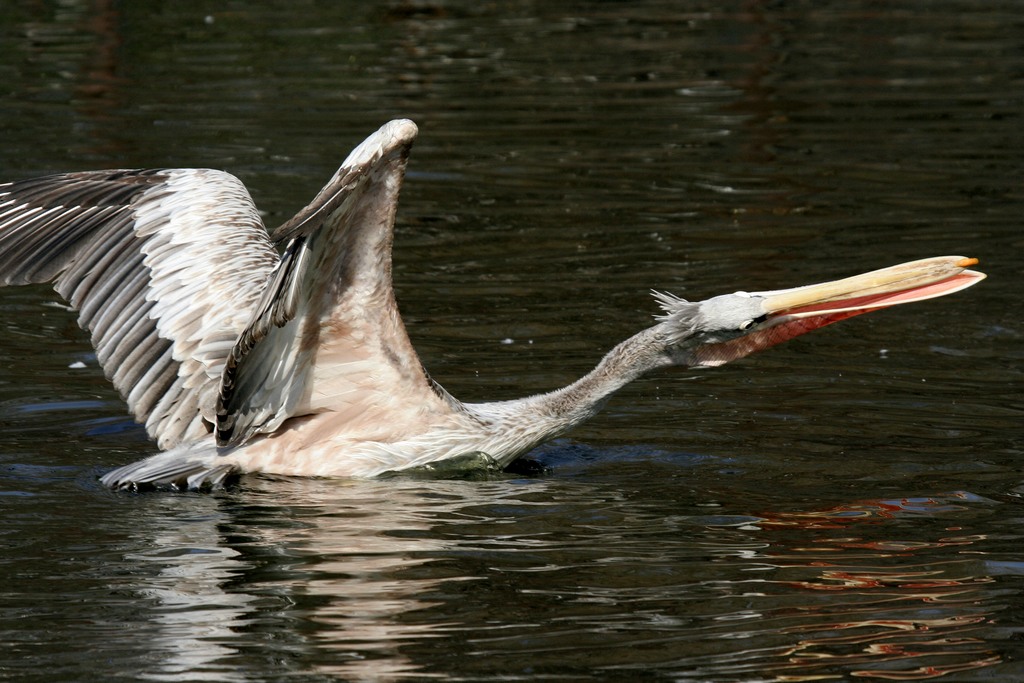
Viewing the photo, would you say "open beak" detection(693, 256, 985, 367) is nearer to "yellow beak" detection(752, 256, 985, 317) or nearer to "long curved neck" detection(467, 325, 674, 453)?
"yellow beak" detection(752, 256, 985, 317)

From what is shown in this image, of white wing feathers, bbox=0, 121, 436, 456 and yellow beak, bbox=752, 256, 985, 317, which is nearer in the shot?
white wing feathers, bbox=0, 121, 436, 456

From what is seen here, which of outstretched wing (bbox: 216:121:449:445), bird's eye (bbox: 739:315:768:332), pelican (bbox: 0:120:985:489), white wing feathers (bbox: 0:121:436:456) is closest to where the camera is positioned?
outstretched wing (bbox: 216:121:449:445)

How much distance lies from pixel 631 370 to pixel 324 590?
1.81 metres

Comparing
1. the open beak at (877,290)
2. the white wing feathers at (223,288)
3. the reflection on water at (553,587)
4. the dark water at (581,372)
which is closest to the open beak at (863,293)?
the open beak at (877,290)

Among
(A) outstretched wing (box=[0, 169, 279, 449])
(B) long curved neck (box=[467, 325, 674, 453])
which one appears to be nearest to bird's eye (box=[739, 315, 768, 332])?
(B) long curved neck (box=[467, 325, 674, 453])

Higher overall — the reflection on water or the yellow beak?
the yellow beak

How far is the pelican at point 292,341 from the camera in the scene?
582 centimetres

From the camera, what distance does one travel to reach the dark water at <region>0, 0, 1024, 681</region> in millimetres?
4371

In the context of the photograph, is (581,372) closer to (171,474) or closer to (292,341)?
(292,341)

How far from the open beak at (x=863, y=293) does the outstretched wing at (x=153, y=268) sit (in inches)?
76.1

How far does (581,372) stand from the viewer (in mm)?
7520

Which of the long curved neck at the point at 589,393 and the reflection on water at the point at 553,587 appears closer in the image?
the reflection on water at the point at 553,587

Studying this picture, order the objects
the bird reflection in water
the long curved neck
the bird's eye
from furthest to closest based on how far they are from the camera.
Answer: the long curved neck
the bird's eye
the bird reflection in water

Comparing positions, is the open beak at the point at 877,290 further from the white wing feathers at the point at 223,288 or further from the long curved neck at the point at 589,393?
the white wing feathers at the point at 223,288
